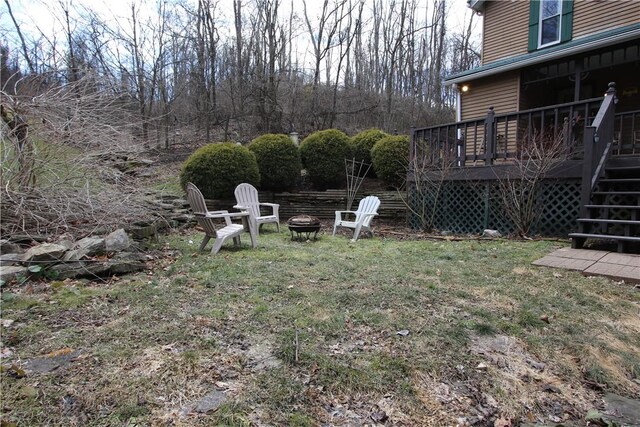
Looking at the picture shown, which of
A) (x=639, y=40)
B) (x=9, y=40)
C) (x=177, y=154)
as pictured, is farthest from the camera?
(x=177, y=154)

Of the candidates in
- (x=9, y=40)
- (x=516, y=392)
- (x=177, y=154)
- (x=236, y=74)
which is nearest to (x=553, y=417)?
(x=516, y=392)

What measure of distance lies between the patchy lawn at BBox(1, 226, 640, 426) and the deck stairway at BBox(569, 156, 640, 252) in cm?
126

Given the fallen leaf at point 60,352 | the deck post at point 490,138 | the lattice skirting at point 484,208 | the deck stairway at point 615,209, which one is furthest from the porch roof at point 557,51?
the fallen leaf at point 60,352

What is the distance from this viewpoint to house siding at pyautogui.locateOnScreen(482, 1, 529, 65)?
9344 mm

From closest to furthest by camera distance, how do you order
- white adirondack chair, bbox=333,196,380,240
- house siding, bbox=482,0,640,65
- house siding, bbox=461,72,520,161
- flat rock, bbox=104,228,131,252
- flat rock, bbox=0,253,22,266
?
flat rock, bbox=0,253,22,266, flat rock, bbox=104,228,131,252, white adirondack chair, bbox=333,196,380,240, house siding, bbox=482,0,640,65, house siding, bbox=461,72,520,161

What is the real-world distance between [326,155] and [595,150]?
17.8 feet

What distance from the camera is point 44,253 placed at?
10.7ft

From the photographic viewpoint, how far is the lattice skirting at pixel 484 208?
5418mm

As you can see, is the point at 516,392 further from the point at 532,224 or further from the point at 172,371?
the point at 532,224

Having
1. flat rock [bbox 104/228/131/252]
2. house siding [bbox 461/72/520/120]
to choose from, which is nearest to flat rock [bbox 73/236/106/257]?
flat rock [bbox 104/228/131/252]

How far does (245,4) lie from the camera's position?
13.0 m

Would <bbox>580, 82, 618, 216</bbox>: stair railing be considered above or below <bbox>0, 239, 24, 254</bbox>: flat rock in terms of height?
above

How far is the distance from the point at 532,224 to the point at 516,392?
4569mm

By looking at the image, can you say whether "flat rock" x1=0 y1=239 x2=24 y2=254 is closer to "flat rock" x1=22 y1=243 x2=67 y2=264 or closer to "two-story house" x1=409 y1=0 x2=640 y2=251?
"flat rock" x1=22 y1=243 x2=67 y2=264
